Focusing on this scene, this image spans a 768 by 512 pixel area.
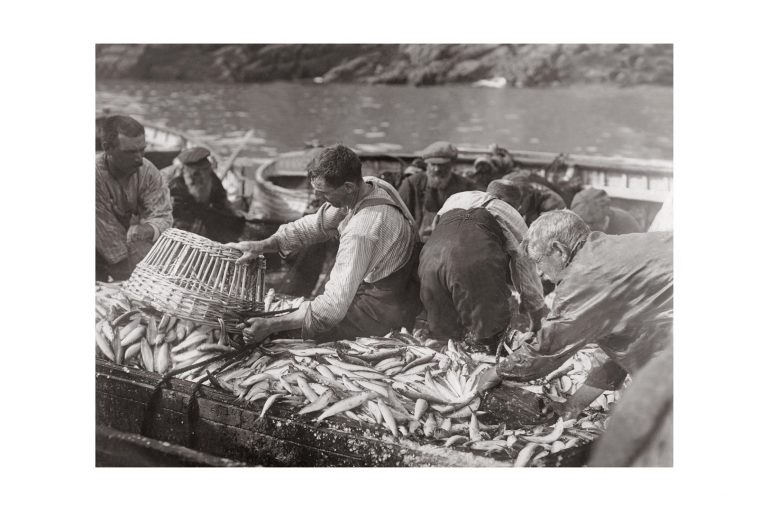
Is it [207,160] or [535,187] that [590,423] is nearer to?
[535,187]

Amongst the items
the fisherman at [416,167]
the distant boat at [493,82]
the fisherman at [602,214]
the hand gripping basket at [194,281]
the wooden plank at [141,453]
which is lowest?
the wooden plank at [141,453]

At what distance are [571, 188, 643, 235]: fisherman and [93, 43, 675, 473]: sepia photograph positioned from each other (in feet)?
0.05

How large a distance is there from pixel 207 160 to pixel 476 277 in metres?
1.90

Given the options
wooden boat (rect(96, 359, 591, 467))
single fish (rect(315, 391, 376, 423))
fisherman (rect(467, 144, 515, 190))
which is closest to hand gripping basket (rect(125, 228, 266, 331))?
wooden boat (rect(96, 359, 591, 467))

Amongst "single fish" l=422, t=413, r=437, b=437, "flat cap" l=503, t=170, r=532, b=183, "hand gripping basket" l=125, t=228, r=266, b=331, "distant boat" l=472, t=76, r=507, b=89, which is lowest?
"single fish" l=422, t=413, r=437, b=437

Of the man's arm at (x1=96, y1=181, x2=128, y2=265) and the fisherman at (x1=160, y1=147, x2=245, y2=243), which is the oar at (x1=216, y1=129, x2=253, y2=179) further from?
the man's arm at (x1=96, y1=181, x2=128, y2=265)

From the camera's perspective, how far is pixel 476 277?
432cm

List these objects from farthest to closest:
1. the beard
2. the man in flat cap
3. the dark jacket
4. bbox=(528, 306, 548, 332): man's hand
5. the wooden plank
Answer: the beard
the dark jacket
the man in flat cap
bbox=(528, 306, 548, 332): man's hand
the wooden plank

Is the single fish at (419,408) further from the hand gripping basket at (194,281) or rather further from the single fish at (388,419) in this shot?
the hand gripping basket at (194,281)

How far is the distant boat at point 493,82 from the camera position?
4.91 m

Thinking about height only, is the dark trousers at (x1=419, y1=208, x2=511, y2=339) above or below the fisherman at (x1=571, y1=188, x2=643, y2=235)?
below

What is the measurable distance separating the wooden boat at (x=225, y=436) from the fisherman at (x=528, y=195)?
1.15 m

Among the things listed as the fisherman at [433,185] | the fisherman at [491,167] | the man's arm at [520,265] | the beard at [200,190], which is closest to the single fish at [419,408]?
the man's arm at [520,265]

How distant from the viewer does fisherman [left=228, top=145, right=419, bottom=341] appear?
173 inches
